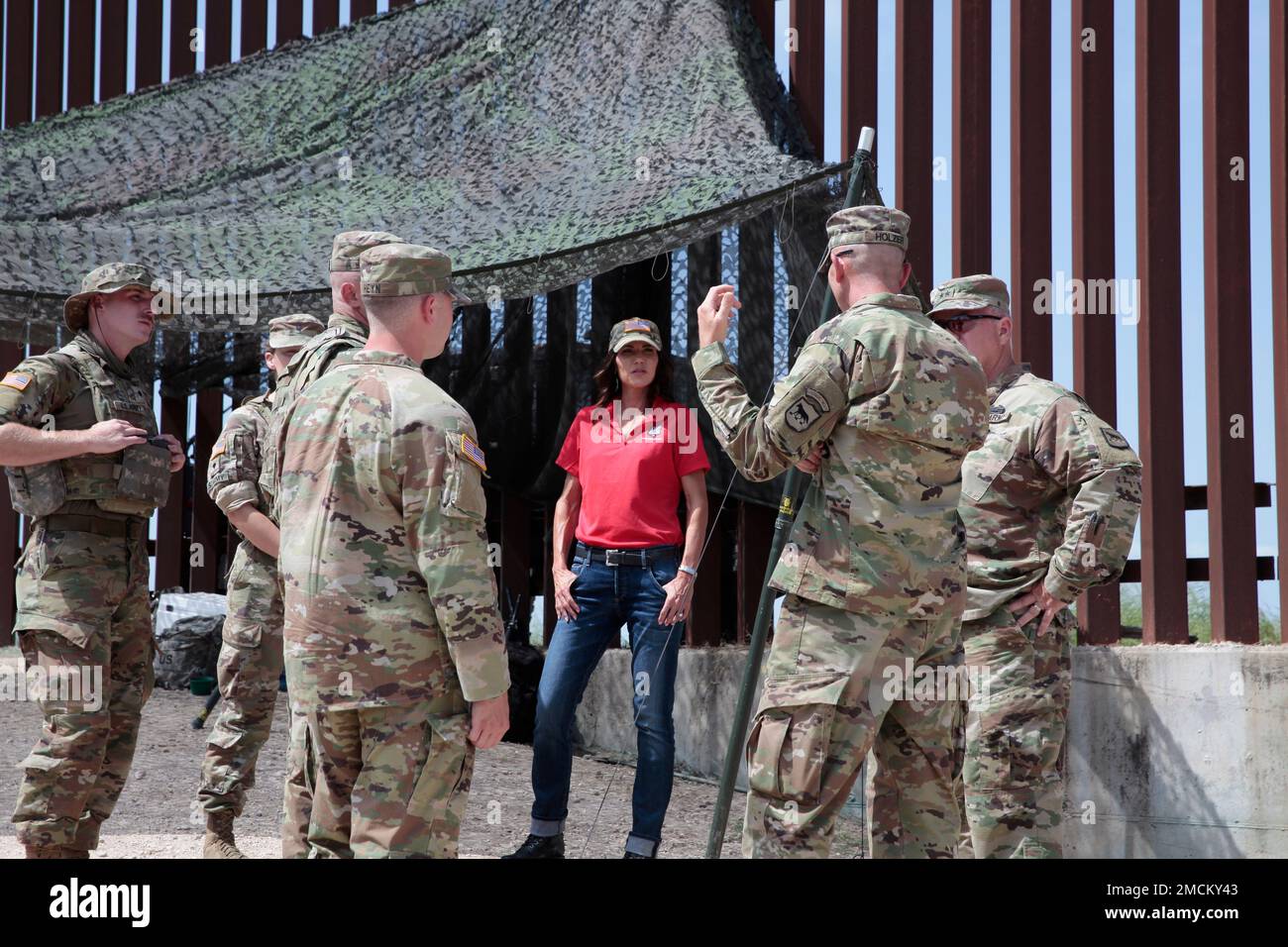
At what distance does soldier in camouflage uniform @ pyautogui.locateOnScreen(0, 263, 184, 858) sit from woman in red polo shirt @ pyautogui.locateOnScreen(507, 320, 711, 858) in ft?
4.19

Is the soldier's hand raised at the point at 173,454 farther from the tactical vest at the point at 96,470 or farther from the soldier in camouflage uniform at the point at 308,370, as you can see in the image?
the soldier in camouflage uniform at the point at 308,370

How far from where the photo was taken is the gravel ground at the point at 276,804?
4777mm

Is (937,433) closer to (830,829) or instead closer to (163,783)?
(830,829)

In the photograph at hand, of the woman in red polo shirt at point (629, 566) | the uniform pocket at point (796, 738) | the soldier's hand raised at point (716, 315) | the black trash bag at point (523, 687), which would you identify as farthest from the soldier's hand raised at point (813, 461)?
the black trash bag at point (523, 687)

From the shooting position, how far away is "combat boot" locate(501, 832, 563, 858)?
4.25 m

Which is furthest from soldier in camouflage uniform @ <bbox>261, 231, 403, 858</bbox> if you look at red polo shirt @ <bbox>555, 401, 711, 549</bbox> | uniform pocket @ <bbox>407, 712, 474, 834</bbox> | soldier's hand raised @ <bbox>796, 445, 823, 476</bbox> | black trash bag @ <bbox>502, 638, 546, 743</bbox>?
black trash bag @ <bbox>502, 638, 546, 743</bbox>

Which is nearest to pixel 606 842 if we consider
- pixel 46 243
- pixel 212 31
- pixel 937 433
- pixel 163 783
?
pixel 163 783

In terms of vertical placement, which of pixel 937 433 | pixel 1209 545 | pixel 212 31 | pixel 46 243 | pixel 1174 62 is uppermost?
pixel 212 31

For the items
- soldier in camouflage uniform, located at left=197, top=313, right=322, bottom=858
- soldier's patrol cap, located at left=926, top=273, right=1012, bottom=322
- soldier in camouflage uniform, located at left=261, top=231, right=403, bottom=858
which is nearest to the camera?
soldier in camouflage uniform, located at left=261, top=231, right=403, bottom=858

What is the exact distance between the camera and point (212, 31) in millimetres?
8578

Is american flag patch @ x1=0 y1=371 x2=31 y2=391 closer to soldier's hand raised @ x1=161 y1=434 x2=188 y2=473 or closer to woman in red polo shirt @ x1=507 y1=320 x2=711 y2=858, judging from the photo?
soldier's hand raised @ x1=161 y1=434 x2=188 y2=473

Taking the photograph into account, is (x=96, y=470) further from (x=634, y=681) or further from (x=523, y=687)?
(x=523, y=687)

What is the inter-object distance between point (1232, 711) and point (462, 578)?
10.7 feet

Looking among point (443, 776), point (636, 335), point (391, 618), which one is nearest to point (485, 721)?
point (443, 776)
